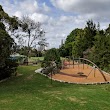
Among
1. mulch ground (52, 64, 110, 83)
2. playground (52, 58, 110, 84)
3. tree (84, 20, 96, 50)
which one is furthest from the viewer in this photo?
tree (84, 20, 96, 50)

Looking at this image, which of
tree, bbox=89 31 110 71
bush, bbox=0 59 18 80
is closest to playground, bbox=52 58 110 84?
tree, bbox=89 31 110 71

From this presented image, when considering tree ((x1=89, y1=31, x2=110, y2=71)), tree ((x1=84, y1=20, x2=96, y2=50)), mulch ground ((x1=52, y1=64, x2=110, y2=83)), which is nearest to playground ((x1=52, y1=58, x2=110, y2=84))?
mulch ground ((x1=52, y1=64, x2=110, y2=83))

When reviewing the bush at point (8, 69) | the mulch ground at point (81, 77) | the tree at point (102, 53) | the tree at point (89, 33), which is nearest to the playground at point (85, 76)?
the mulch ground at point (81, 77)

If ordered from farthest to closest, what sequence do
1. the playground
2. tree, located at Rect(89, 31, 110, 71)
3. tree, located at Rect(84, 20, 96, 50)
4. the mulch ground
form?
tree, located at Rect(84, 20, 96, 50) < tree, located at Rect(89, 31, 110, 71) < the mulch ground < the playground

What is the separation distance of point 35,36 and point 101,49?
27.2 m

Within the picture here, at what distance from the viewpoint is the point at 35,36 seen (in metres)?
59.1

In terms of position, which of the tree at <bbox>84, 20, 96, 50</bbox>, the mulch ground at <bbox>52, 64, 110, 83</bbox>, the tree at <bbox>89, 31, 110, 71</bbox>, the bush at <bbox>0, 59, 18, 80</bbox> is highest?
the tree at <bbox>84, 20, 96, 50</bbox>

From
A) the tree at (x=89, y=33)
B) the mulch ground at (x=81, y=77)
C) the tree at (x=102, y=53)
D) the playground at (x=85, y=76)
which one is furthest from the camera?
the tree at (x=89, y=33)

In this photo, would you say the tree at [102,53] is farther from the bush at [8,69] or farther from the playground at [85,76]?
the bush at [8,69]

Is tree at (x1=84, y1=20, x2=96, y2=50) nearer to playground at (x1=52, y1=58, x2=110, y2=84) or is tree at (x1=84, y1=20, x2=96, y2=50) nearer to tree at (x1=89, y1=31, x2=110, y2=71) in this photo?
tree at (x1=89, y1=31, x2=110, y2=71)

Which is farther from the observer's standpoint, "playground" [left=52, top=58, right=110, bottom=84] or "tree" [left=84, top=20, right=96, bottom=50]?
"tree" [left=84, top=20, right=96, bottom=50]

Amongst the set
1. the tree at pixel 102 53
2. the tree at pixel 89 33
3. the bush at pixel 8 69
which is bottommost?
the bush at pixel 8 69

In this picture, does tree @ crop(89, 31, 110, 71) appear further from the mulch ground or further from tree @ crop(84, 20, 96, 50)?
tree @ crop(84, 20, 96, 50)

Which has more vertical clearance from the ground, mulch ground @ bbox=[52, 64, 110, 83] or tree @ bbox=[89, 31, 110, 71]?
tree @ bbox=[89, 31, 110, 71]
